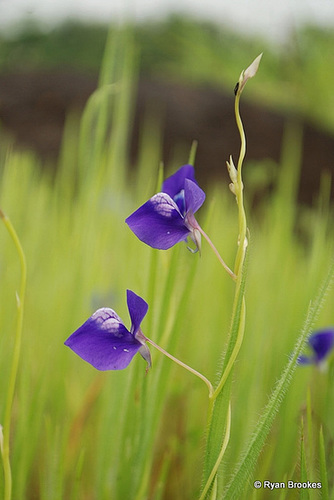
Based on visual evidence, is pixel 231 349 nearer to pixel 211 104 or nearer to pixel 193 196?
pixel 193 196

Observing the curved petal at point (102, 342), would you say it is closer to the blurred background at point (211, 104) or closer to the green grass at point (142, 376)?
the green grass at point (142, 376)

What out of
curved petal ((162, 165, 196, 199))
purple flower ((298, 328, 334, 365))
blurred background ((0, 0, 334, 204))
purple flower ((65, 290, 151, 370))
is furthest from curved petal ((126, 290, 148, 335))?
blurred background ((0, 0, 334, 204))

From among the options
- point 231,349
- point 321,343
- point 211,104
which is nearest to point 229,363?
point 231,349

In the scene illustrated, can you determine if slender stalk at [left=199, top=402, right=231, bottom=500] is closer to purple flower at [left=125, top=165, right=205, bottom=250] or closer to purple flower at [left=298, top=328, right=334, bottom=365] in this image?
purple flower at [left=125, top=165, right=205, bottom=250]

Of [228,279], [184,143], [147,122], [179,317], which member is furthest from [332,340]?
[147,122]

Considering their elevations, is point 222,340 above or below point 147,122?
below

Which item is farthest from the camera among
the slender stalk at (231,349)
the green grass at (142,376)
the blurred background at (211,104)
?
the blurred background at (211,104)

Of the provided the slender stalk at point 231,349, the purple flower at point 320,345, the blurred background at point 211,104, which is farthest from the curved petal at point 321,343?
the blurred background at point 211,104

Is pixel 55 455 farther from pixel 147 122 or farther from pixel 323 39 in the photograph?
pixel 323 39
